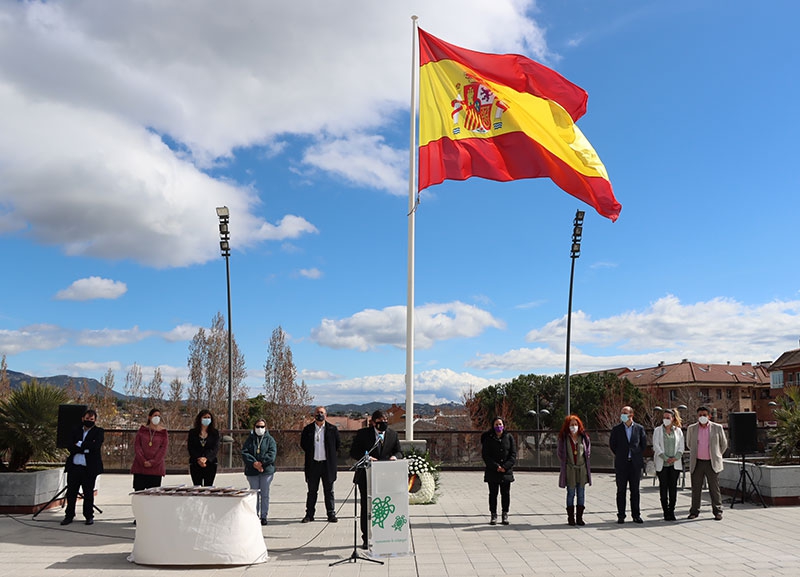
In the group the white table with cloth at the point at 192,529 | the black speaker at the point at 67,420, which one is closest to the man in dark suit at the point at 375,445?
the white table with cloth at the point at 192,529

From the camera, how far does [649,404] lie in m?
63.0

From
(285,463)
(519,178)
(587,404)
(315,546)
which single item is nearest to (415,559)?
(315,546)

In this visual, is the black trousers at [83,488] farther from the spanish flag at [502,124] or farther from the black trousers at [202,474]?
the spanish flag at [502,124]

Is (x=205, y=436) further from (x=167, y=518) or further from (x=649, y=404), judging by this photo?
(x=649, y=404)

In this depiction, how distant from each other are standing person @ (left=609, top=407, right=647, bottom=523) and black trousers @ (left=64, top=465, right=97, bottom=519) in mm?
8991

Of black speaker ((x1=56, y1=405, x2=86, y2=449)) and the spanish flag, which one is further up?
the spanish flag

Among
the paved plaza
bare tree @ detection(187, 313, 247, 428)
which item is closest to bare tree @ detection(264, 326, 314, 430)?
bare tree @ detection(187, 313, 247, 428)

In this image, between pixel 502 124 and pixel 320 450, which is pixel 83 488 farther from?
pixel 502 124

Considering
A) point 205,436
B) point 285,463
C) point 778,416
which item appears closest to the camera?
point 205,436

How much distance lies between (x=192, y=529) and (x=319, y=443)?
3.43 m

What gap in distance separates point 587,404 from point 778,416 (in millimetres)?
48965

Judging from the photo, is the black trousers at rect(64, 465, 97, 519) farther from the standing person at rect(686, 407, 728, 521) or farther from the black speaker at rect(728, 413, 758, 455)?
the black speaker at rect(728, 413, 758, 455)

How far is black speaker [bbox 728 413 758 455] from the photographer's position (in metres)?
14.0

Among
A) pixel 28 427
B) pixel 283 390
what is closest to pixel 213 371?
pixel 283 390
